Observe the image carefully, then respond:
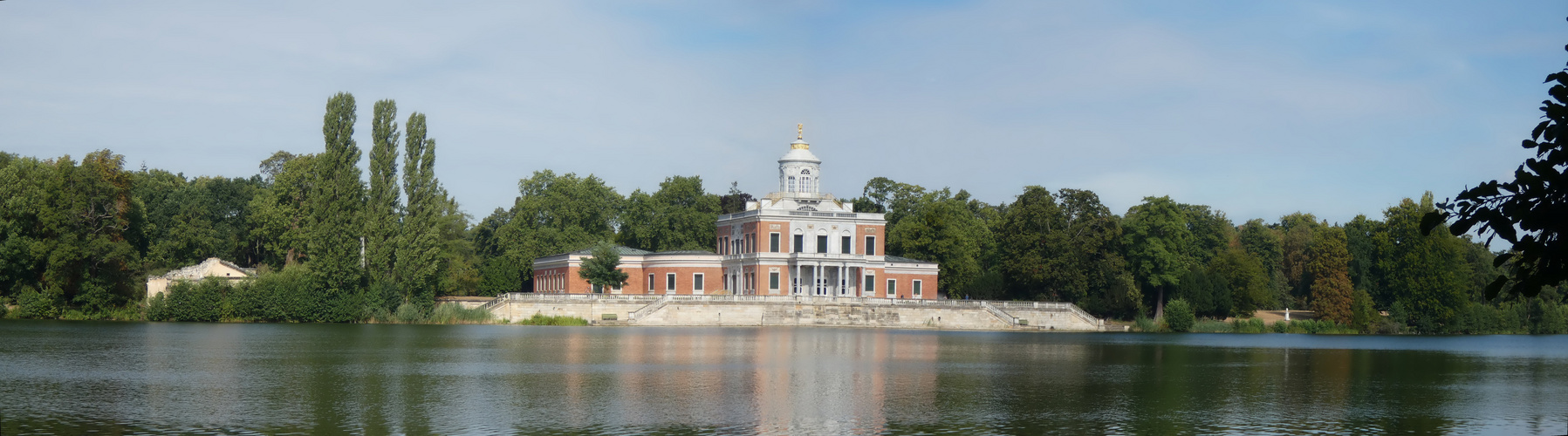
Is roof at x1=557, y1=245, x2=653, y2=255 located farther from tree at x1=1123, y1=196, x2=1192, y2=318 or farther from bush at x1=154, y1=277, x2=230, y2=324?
tree at x1=1123, y1=196, x2=1192, y2=318

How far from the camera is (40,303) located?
172ft

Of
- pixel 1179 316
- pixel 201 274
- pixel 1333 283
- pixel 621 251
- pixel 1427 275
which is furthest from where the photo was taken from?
pixel 621 251

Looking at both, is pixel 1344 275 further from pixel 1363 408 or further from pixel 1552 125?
pixel 1552 125

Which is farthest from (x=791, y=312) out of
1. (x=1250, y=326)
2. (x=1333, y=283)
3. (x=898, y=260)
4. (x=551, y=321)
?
(x=1333, y=283)

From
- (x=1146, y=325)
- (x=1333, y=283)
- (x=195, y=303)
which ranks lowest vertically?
(x=1146, y=325)

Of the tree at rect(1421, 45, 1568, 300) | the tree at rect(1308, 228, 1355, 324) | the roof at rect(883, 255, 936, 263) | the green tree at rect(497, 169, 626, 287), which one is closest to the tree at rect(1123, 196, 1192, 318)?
the tree at rect(1308, 228, 1355, 324)

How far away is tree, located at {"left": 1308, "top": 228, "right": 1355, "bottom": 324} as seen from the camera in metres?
69.4

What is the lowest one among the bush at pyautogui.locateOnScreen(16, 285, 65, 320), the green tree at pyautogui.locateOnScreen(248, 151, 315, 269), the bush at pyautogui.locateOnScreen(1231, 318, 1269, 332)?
the bush at pyautogui.locateOnScreen(1231, 318, 1269, 332)

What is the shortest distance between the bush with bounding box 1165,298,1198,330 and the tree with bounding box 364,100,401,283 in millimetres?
35595

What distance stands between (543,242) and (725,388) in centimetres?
6032

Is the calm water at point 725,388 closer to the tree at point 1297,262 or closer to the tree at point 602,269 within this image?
the tree at point 602,269

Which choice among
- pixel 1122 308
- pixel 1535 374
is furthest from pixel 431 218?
pixel 1535 374

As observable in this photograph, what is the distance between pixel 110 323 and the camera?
1955 inches

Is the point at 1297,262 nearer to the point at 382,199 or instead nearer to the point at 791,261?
the point at 791,261
